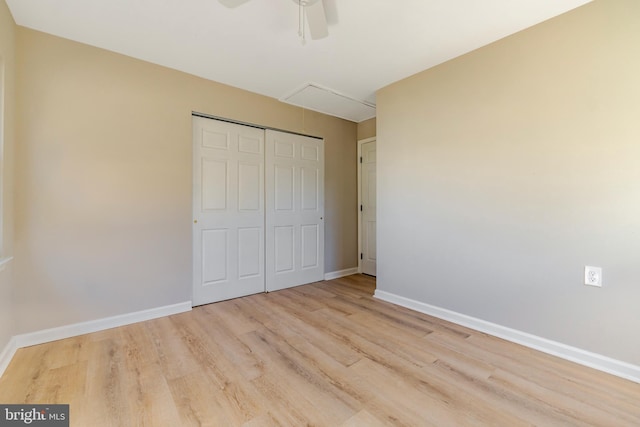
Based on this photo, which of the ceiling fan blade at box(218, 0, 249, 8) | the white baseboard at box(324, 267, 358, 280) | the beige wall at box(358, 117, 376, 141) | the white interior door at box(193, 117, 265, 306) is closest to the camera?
the ceiling fan blade at box(218, 0, 249, 8)

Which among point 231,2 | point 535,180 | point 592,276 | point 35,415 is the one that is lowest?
point 35,415

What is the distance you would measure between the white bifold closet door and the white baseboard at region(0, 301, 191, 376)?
0.29 m

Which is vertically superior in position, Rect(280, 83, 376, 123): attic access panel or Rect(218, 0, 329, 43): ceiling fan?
Rect(280, 83, 376, 123): attic access panel

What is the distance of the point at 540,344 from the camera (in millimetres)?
1986

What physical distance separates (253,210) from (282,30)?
1.90 meters

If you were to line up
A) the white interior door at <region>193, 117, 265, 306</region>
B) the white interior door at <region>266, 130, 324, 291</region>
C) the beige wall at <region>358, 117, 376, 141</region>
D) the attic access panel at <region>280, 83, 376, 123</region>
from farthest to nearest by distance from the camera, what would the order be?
1. the beige wall at <region>358, 117, 376, 141</region>
2. the white interior door at <region>266, 130, 324, 291</region>
3. the attic access panel at <region>280, 83, 376, 123</region>
4. the white interior door at <region>193, 117, 265, 306</region>

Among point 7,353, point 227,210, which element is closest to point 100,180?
point 227,210

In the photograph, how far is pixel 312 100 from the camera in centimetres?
338

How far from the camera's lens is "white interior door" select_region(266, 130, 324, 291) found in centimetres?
344

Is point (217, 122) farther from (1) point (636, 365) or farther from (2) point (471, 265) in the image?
(1) point (636, 365)

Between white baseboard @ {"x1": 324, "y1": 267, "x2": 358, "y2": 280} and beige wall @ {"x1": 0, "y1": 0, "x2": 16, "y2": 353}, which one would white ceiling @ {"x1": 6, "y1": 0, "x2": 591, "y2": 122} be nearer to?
beige wall @ {"x1": 0, "y1": 0, "x2": 16, "y2": 353}

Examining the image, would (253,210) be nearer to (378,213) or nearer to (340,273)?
(378,213)

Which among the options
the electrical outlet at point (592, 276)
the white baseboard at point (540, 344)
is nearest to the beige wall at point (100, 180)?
the white baseboard at point (540, 344)

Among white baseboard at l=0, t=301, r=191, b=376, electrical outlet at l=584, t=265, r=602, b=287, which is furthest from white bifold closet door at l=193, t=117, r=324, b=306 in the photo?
electrical outlet at l=584, t=265, r=602, b=287
